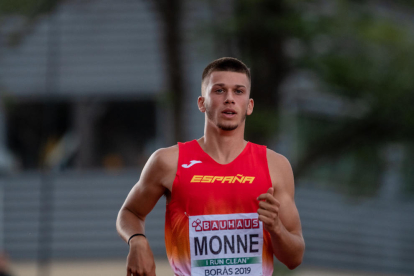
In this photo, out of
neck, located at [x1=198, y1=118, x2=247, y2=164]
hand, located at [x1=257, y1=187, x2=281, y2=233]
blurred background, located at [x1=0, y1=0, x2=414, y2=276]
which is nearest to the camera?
hand, located at [x1=257, y1=187, x2=281, y2=233]

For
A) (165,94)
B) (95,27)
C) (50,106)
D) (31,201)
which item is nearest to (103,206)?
(31,201)

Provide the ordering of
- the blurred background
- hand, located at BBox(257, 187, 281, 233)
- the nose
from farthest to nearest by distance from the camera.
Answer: the blurred background < the nose < hand, located at BBox(257, 187, 281, 233)

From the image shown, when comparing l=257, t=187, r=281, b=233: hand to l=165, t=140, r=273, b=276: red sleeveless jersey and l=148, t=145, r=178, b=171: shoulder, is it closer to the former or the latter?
l=165, t=140, r=273, b=276: red sleeveless jersey

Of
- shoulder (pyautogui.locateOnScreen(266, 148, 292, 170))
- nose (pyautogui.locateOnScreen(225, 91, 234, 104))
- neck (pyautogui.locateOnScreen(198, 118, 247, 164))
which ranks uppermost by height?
nose (pyautogui.locateOnScreen(225, 91, 234, 104))

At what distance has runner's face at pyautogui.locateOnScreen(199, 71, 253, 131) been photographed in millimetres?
3332

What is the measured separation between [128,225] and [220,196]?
0.55 meters

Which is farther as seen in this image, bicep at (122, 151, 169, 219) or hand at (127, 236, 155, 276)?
bicep at (122, 151, 169, 219)

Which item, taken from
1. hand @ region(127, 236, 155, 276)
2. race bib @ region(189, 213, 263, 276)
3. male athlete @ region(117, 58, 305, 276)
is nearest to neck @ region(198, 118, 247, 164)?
male athlete @ region(117, 58, 305, 276)

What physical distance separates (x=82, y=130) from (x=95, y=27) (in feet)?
7.90

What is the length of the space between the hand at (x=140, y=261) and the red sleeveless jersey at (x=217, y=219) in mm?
236

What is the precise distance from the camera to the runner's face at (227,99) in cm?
333

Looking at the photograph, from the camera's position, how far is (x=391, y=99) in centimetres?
756

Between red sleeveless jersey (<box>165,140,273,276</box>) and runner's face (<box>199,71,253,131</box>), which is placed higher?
runner's face (<box>199,71,253,131</box>)

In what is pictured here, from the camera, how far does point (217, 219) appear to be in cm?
326
